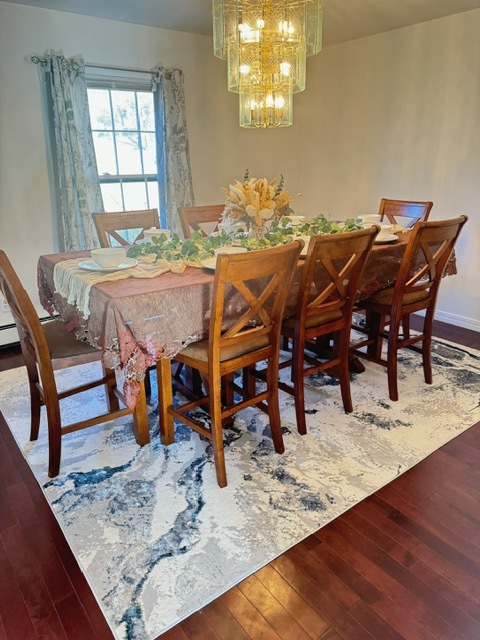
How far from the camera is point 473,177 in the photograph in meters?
3.61

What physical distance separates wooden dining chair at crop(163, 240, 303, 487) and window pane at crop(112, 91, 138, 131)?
2479 millimetres

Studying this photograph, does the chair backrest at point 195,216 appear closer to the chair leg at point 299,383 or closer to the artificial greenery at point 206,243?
the artificial greenery at point 206,243

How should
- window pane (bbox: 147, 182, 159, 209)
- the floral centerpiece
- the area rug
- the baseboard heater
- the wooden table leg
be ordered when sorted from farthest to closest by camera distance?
window pane (bbox: 147, 182, 159, 209) → the baseboard heater → the floral centerpiece → the wooden table leg → the area rug

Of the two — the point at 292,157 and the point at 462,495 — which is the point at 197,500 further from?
the point at 292,157

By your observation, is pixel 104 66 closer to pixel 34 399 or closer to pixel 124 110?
pixel 124 110

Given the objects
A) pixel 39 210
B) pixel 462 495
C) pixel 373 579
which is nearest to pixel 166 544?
pixel 373 579

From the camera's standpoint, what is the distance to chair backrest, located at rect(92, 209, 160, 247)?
2893 millimetres

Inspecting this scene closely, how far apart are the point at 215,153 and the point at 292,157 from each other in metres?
1.02

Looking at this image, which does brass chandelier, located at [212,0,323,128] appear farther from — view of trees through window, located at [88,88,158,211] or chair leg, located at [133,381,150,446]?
chair leg, located at [133,381,150,446]

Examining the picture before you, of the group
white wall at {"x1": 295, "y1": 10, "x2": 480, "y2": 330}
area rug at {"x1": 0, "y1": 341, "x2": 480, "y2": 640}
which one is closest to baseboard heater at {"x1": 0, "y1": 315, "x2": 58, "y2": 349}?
area rug at {"x1": 0, "y1": 341, "x2": 480, "y2": 640}

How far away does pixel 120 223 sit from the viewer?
9.76 ft

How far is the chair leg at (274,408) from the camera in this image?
2109mm

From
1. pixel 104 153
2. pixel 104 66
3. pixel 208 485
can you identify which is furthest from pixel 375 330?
pixel 104 66

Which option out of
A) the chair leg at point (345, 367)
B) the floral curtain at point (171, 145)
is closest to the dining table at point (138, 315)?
the chair leg at point (345, 367)
